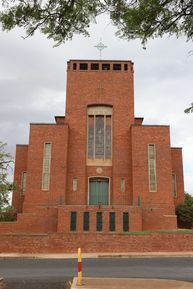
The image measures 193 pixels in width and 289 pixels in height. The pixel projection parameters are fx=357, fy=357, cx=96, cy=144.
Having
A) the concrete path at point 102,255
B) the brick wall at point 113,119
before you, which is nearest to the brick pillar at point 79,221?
the brick wall at point 113,119

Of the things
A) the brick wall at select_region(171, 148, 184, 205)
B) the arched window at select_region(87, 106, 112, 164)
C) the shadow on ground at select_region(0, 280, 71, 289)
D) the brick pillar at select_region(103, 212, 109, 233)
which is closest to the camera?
the shadow on ground at select_region(0, 280, 71, 289)

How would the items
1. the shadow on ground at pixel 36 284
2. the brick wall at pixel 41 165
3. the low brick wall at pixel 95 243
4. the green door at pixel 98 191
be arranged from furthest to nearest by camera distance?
the green door at pixel 98 191 → the brick wall at pixel 41 165 → the low brick wall at pixel 95 243 → the shadow on ground at pixel 36 284

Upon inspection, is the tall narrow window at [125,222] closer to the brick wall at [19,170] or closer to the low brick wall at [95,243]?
the low brick wall at [95,243]

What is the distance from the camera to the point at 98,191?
3303 centimetres

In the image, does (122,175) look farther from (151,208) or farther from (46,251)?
(46,251)

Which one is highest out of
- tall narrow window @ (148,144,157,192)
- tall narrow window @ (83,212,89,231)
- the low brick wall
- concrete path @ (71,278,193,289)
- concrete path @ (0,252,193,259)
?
tall narrow window @ (148,144,157,192)

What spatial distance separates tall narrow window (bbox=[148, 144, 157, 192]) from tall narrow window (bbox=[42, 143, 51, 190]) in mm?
9031

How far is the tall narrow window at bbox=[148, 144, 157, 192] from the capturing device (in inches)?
1240

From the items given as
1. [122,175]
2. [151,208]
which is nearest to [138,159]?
[122,175]

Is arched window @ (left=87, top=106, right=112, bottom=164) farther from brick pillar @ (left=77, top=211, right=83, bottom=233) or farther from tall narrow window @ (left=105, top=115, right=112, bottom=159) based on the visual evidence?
brick pillar @ (left=77, top=211, right=83, bottom=233)

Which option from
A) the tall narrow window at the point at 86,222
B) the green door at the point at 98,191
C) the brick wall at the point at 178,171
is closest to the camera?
the tall narrow window at the point at 86,222

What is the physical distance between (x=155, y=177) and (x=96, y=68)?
40.9ft

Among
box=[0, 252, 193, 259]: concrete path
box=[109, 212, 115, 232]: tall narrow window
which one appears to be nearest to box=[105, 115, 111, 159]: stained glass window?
box=[109, 212, 115, 232]: tall narrow window

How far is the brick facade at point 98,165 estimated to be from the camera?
1128 inches
